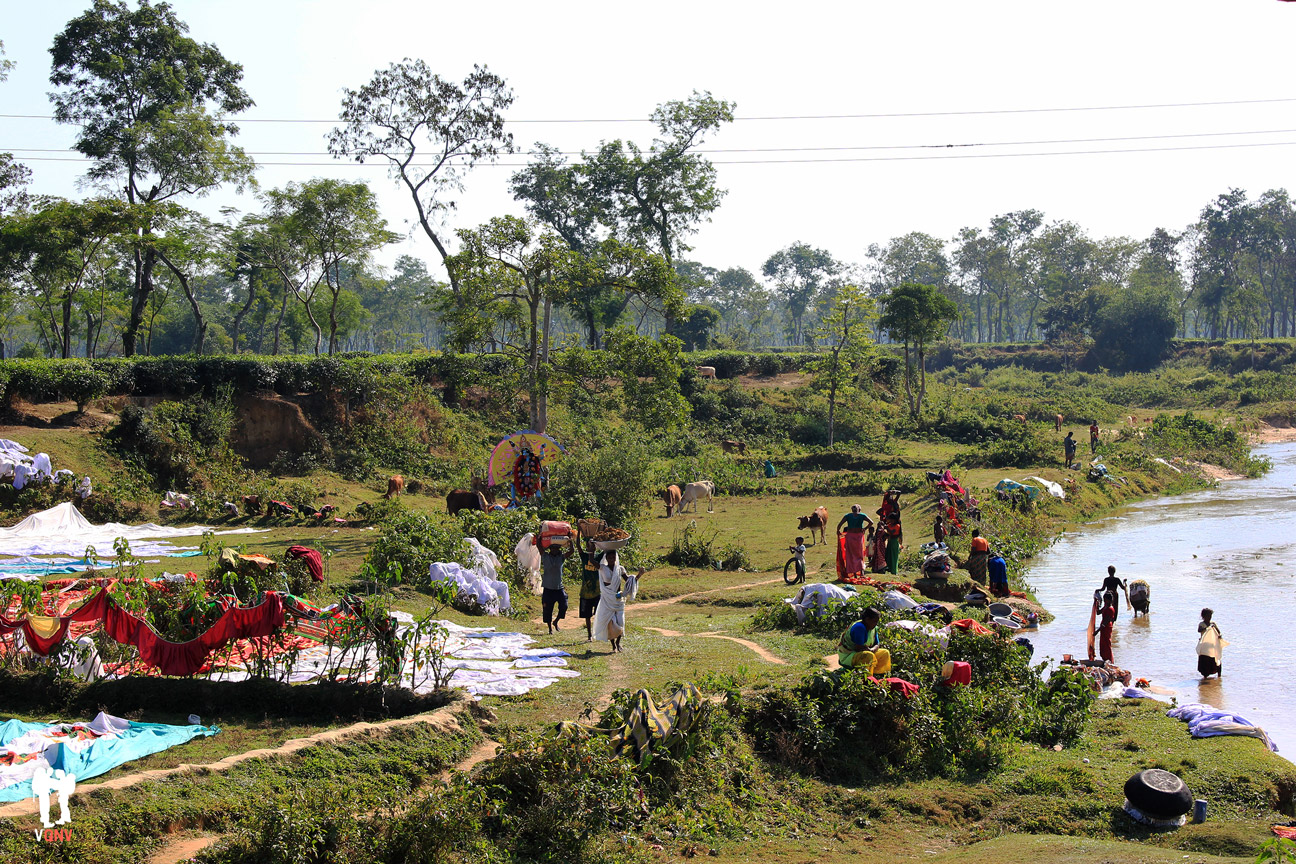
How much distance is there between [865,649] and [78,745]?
327 inches

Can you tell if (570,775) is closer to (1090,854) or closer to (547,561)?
(1090,854)

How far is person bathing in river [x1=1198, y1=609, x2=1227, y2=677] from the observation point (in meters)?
14.6

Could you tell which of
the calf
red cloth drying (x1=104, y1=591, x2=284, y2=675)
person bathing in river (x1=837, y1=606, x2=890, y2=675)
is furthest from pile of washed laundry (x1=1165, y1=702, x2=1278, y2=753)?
the calf

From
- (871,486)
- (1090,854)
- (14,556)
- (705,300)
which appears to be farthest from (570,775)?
(705,300)

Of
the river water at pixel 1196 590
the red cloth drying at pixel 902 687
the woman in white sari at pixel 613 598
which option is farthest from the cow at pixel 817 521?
the red cloth drying at pixel 902 687

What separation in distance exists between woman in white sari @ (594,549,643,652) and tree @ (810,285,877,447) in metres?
30.2

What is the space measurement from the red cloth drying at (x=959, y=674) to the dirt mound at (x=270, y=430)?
22.8 meters

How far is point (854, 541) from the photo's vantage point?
18062mm

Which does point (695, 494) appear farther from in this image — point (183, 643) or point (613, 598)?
point (183, 643)

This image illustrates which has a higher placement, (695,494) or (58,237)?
(58,237)

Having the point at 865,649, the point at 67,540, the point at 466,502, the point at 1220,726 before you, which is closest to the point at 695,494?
the point at 466,502

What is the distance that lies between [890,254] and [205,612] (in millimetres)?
107336

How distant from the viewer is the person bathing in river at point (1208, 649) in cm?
1455

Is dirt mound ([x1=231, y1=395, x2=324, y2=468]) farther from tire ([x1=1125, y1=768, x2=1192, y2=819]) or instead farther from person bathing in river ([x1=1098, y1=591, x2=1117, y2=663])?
tire ([x1=1125, y1=768, x2=1192, y2=819])
